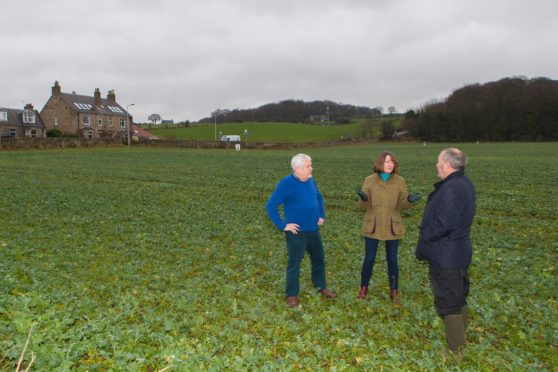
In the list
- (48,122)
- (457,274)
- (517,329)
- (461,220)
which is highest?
(48,122)

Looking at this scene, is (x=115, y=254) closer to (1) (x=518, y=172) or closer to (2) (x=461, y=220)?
(2) (x=461, y=220)

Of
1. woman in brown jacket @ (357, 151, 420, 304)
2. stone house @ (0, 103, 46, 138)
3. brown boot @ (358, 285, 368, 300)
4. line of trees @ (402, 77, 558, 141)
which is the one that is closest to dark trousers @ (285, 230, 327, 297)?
brown boot @ (358, 285, 368, 300)

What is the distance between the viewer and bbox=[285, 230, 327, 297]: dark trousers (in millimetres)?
7691

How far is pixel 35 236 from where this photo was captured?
42.4ft

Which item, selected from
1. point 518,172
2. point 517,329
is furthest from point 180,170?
point 517,329

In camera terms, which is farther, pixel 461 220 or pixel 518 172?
pixel 518 172

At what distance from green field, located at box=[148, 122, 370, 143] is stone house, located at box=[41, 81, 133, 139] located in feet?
78.8

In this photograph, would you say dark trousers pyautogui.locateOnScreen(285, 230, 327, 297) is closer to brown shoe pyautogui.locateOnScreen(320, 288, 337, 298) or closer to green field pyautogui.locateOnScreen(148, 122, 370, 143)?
brown shoe pyautogui.locateOnScreen(320, 288, 337, 298)

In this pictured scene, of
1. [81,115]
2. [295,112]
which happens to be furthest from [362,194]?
[295,112]

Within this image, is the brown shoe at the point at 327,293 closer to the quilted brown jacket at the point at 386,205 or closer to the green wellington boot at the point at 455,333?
the quilted brown jacket at the point at 386,205

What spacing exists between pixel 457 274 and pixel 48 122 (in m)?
102

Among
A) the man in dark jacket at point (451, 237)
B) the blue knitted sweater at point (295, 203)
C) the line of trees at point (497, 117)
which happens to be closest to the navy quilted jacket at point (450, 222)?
the man in dark jacket at point (451, 237)

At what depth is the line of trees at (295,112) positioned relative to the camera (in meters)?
154

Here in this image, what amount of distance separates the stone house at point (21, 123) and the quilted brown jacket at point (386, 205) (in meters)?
93.3
